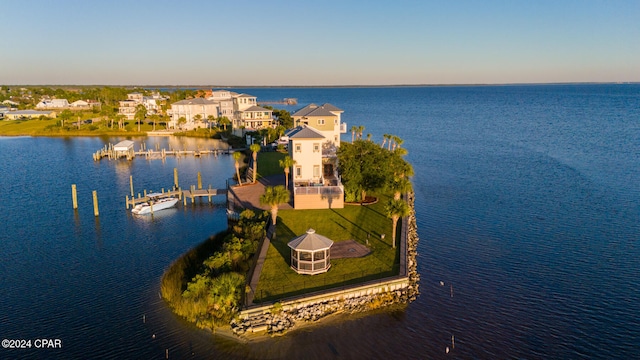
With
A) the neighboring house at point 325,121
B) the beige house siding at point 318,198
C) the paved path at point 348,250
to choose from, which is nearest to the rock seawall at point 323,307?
the paved path at point 348,250

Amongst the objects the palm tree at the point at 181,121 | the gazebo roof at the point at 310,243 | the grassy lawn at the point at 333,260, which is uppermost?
the palm tree at the point at 181,121

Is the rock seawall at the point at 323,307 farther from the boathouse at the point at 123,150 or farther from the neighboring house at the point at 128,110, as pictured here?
the neighboring house at the point at 128,110

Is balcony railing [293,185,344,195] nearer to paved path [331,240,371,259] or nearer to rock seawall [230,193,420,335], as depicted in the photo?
paved path [331,240,371,259]

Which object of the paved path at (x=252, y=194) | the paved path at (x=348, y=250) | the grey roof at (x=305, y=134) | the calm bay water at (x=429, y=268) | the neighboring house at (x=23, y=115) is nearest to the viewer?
the calm bay water at (x=429, y=268)

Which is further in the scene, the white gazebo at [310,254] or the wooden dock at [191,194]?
the wooden dock at [191,194]

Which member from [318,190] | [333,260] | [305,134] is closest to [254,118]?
[305,134]

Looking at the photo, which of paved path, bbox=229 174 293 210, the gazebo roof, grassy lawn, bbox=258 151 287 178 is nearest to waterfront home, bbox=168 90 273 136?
grassy lawn, bbox=258 151 287 178

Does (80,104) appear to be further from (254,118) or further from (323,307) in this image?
(323,307)

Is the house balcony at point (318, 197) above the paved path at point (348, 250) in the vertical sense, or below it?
above
